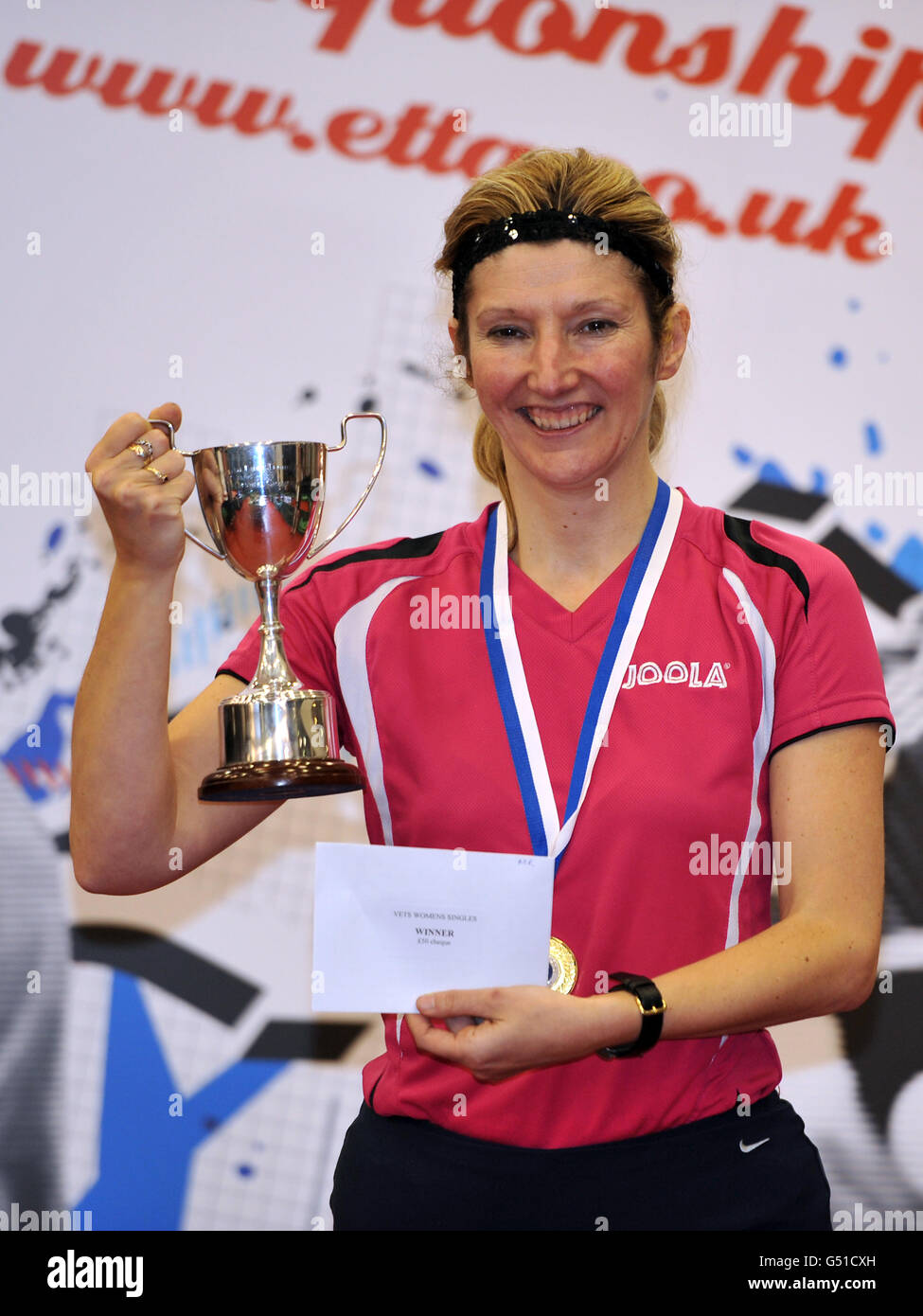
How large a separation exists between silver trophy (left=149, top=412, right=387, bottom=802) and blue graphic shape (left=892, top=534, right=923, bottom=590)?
155 cm

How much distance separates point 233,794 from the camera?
1367 mm

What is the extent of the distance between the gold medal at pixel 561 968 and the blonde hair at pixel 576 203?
0.68 meters

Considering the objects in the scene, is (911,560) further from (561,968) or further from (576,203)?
(561,968)

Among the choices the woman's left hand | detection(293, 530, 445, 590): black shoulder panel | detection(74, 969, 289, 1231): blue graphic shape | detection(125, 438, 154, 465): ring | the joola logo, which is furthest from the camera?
detection(74, 969, 289, 1231): blue graphic shape

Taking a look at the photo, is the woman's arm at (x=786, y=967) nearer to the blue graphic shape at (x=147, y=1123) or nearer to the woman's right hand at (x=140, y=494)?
the woman's right hand at (x=140, y=494)

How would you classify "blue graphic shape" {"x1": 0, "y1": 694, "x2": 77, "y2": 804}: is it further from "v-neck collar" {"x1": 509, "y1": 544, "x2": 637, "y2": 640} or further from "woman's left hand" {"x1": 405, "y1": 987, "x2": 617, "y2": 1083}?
"woman's left hand" {"x1": 405, "y1": 987, "x2": 617, "y2": 1083}

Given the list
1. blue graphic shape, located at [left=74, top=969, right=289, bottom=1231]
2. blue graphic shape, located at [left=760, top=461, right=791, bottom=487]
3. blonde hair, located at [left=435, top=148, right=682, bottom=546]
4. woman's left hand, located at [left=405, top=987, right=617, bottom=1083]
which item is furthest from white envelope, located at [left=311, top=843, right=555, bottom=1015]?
blue graphic shape, located at [left=760, top=461, right=791, bottom=487]

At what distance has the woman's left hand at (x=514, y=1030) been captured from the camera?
1271 mm

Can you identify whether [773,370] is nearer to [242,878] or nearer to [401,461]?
[401,461]

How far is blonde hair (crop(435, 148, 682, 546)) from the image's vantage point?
1.58 m
